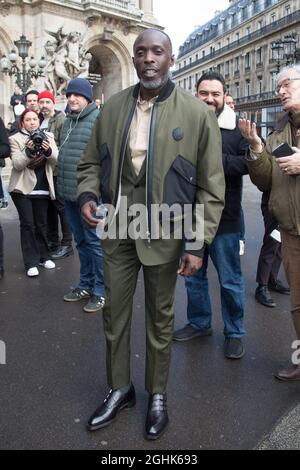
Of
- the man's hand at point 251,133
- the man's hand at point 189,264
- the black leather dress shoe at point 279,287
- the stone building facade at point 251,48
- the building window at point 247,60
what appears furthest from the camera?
the building window at point 247,60

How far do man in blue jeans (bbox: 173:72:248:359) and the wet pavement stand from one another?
0.18 m

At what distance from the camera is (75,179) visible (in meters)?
4.62

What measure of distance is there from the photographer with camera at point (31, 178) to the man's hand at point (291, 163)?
11.3 feet

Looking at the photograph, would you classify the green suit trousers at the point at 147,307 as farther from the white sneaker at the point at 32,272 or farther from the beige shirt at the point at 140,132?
the white sneaker at the point at 32,272

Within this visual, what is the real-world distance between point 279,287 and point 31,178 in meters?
3.35

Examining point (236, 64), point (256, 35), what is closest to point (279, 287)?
point (256, 35)

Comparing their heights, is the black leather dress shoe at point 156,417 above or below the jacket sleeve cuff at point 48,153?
below

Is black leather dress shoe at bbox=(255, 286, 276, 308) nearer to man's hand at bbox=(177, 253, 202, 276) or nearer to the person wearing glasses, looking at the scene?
the person wearing glasses

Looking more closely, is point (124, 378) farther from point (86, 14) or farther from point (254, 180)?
point (86, 14)

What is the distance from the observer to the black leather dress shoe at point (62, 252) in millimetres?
6602

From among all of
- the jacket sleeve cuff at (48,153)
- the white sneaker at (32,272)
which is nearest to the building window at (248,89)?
the jacket sleeve cuff at (48,153)

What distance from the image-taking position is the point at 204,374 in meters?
3.31

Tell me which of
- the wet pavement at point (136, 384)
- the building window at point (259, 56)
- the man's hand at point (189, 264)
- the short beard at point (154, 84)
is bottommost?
the wet pavement at point (136, 384)
